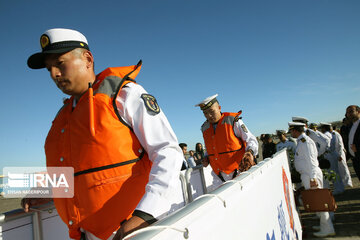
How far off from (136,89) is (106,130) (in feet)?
1.03

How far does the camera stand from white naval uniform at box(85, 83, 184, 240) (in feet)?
3.90

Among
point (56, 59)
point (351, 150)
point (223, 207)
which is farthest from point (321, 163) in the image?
point (56, 59)

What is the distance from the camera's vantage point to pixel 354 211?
5559mm

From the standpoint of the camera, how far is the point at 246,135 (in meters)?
4.29

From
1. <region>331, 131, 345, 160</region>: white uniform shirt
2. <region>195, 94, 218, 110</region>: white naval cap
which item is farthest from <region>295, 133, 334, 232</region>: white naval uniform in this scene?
<region>331, 131, 345, 160</region>: white uniform shirt

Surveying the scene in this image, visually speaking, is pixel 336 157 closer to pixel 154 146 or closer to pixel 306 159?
pixel 306 159

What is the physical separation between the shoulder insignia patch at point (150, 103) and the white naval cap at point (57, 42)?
0.57 meters

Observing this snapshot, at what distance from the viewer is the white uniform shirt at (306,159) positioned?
15.6 ft

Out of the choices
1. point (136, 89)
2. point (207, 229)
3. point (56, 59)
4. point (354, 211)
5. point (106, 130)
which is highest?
point (56, 59)

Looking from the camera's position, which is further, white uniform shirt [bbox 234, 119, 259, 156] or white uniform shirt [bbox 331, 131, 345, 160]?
white uniform shirt [bbox 331, 131, 345, 160]

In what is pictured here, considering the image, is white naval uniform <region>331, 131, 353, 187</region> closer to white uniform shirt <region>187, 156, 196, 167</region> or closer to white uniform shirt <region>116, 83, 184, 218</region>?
white uniform shirt <region>187, 156, 196, 167</region>

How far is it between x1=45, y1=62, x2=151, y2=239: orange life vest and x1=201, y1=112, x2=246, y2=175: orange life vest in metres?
3.16

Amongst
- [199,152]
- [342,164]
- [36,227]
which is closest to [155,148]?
[36,227]

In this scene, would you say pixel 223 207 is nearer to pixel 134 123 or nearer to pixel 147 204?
pixel 147 204
